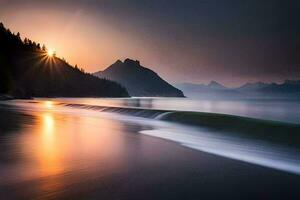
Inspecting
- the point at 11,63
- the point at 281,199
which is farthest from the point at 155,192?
the point at 11,63

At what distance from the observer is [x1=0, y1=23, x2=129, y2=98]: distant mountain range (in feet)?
492

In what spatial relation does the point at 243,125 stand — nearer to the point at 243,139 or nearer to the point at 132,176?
the point at 243,139

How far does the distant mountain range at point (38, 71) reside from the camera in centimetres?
14988

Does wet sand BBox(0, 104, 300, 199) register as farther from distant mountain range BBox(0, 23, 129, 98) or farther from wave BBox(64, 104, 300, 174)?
distant mountain range BBox(0, 23, 129, 98)

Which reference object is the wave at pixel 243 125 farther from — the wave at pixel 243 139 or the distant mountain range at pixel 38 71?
the distant mountain range at pixel 38 71

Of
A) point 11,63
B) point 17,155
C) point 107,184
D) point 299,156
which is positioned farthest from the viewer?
point 11,63

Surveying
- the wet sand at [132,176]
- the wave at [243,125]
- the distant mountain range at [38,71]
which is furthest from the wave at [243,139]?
the distant mountain range at [38,71]

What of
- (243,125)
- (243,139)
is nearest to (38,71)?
(243,125)

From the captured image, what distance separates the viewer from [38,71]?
524 feet

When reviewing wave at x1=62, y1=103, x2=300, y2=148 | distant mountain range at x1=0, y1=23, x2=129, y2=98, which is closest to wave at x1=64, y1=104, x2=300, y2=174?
wave at x1=62, y1=103, x2=300, y2=148

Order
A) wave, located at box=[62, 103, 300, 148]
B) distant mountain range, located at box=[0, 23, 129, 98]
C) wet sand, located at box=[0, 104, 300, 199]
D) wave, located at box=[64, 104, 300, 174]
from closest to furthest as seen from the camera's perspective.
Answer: wet sand, located at box=[0, 104, 300, 199]
wave, located at box=[64, 104, 300, 174]
wave, located at box=[62, 103, 300, 148]
distant mountain range, located at box=[0, 23, 129, 98]

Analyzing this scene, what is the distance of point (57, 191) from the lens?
6078 mm

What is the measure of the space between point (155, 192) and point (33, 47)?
7606 inches

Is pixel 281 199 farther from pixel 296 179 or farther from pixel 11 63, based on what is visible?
pixel 11 63
